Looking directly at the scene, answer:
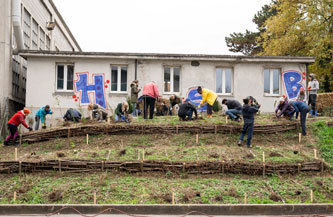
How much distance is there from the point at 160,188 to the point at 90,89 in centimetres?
1195

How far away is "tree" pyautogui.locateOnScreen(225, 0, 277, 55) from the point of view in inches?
1560

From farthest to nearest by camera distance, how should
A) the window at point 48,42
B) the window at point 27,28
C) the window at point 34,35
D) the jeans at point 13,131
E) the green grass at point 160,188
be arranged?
the window at point 48,42, the window at point 34,35, the window at point 27,28, the jeans at point 13,131, the green grass at point 160,188

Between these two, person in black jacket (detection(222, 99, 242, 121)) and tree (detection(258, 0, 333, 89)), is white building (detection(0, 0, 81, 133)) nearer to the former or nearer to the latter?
person in black jacket (detection(222, 99, 242, 121))

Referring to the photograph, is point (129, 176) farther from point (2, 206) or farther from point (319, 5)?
point (319, 5)

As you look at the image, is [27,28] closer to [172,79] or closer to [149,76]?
[149,76]

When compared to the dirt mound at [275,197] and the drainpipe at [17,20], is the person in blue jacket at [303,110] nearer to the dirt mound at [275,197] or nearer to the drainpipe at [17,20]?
the dirt mound at [275,197]

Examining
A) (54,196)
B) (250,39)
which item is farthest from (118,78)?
(250,39)

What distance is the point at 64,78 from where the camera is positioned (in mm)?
21625

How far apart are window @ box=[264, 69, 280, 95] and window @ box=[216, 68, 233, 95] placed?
1.98 metres

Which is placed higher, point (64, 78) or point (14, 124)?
point (64, 78)

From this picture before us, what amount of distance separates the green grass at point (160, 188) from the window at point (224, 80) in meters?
10.6

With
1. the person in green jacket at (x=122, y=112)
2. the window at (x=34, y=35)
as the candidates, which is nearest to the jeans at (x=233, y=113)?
the person in green jacket at (x=122, y=112)

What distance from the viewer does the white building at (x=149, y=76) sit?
69.8ft

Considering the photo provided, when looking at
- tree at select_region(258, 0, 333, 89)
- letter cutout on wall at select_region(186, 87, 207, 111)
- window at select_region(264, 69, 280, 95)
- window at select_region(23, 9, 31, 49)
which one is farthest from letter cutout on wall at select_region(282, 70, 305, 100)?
window at select_region(23, 9, 31, 49)
